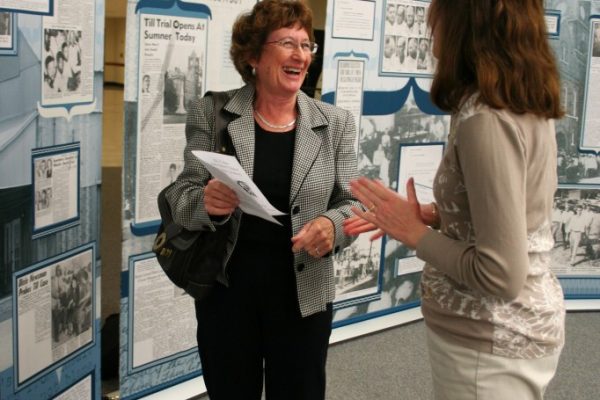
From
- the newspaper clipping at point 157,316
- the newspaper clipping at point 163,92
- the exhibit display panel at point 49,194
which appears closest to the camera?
the exhibit display panel at point 49,194

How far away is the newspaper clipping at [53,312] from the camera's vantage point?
8.07 ft

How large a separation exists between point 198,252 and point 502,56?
3.63 feet

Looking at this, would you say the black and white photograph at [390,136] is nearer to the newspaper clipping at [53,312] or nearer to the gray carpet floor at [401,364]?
the gray carpet floor at [401,364]

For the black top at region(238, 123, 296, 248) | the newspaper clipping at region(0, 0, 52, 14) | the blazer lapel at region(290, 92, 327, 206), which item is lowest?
the black top at region(238, 123, 296, 248)

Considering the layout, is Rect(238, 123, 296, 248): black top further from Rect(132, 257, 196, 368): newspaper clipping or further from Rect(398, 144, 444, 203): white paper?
Rect(398, 144, 444, 203): white paper

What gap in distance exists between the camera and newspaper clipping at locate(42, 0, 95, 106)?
7.82ft

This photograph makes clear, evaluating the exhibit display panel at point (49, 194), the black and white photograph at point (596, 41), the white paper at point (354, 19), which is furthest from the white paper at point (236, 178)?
the black and white photograph at point (596, 41)

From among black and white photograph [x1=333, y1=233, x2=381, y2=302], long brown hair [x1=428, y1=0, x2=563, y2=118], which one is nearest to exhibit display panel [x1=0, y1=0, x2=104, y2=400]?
long brown hair [x1=428, y1=0, x2=563, y2=118]

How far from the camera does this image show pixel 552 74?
1.54 meters

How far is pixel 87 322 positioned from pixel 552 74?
195 centimetres

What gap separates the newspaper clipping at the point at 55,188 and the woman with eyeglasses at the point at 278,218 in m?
0.48

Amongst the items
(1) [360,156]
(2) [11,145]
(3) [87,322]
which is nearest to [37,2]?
(2) [11,145]

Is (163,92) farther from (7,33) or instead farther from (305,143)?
(305,143)

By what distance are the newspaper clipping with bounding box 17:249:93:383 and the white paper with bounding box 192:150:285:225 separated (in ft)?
2.99
